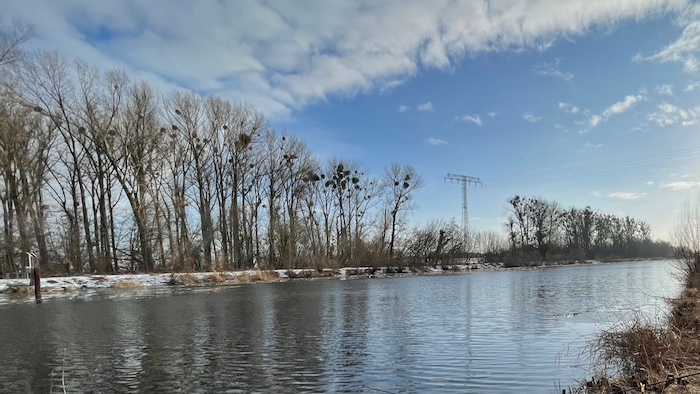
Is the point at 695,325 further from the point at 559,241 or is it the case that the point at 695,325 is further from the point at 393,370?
the point at 559,241

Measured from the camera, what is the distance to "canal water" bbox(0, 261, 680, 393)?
8461 mm

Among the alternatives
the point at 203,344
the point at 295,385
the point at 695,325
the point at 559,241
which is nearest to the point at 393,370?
the point at 295,385

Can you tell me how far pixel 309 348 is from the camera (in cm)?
1154

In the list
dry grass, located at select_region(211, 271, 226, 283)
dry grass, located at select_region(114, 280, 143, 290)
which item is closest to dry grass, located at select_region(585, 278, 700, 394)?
dry grass, located at select_region(114, 280, 143, 290)

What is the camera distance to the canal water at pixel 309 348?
27.8 ft

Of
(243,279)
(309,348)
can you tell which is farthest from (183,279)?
(309,348)

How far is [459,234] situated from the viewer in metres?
72.4

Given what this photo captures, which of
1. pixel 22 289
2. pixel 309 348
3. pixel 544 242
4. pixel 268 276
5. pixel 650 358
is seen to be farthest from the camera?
pixel 544 242

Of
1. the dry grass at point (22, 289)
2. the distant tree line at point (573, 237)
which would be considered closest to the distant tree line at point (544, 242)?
the distant tree line at point (573, 237)

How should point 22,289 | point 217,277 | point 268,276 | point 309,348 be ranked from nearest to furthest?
point 309,348
point 22,289
point 217,277
point 268,276

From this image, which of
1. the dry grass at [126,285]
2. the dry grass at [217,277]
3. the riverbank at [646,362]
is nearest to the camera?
the riverbank at [646,362]

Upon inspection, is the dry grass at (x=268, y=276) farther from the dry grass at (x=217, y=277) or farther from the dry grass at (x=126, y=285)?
the dry grass at (x=126, y=285)

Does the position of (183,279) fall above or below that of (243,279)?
above

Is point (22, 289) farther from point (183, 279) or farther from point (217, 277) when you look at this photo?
point (217, 277)
